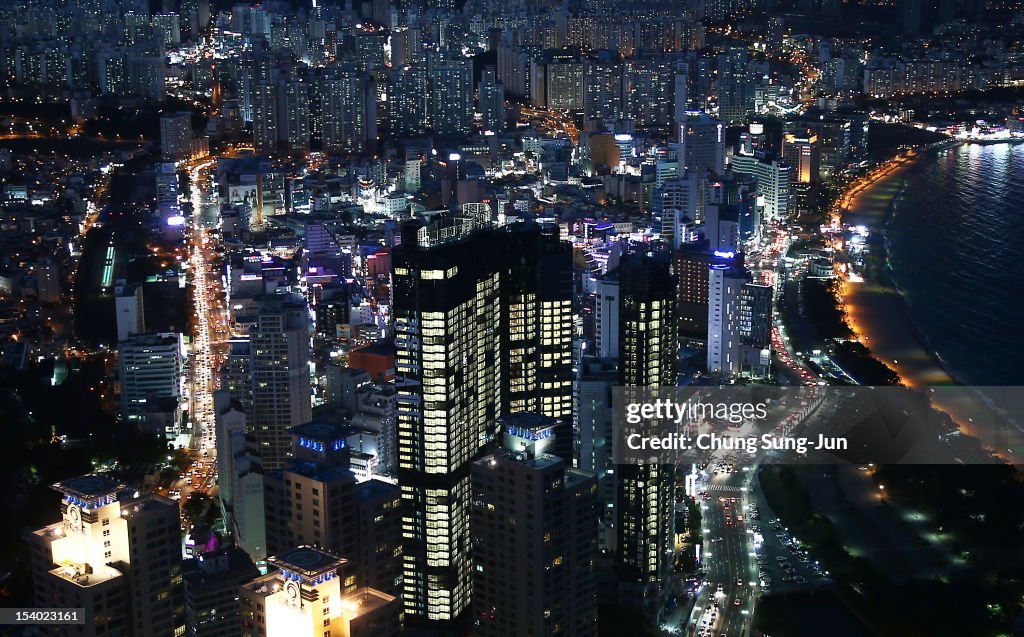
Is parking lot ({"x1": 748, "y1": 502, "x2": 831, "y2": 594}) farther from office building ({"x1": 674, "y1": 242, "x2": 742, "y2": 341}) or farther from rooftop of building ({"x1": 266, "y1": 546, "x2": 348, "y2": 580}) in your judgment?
rooftop of building ({"x1": 266, "y1": 546, "x2": 348, "y2": 580})

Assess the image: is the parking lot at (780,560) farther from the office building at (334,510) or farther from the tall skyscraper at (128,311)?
the tall skyscraper at (128,311)

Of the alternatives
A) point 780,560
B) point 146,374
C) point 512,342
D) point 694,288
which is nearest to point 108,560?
point 512,342

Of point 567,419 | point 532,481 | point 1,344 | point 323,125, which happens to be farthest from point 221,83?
point 532,481

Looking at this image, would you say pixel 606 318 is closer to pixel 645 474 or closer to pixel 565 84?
pixel 645 474

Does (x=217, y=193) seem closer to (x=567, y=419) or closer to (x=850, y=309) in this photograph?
(x=850, y=309)

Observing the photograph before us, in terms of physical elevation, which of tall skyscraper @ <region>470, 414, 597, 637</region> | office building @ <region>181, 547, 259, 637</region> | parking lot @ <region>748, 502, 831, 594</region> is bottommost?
parking lot @ <region>748, 502, 831, 594</region>

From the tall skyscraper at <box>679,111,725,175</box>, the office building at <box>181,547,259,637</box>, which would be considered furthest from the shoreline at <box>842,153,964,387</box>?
the office building at <box>181,547,259,637</box>

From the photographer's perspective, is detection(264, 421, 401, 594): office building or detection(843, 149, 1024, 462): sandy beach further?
detection(843, 149, 1024, 462): sandy beach

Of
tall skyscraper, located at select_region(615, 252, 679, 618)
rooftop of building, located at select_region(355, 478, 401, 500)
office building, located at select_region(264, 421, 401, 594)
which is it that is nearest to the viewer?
office building, located at select_region(264, 421, 401, 594)
